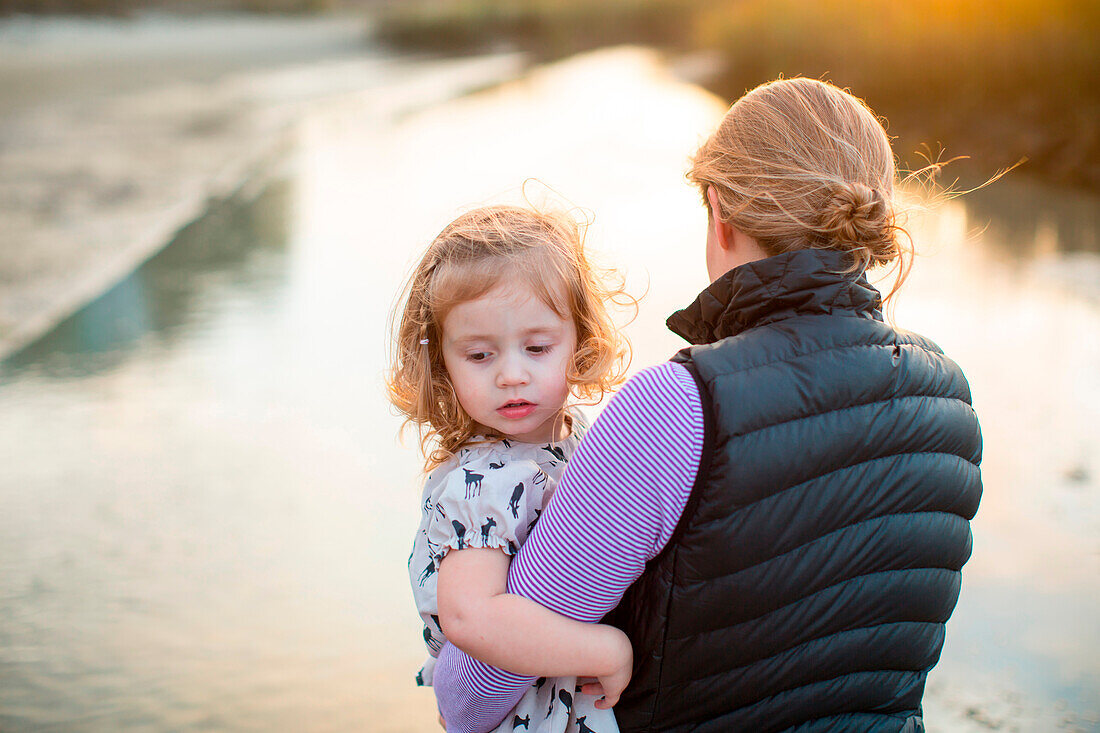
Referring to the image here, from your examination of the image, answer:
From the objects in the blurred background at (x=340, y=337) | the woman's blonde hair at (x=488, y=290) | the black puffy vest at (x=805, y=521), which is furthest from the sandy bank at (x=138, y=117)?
the black puffy vest at (x=805, y=521)

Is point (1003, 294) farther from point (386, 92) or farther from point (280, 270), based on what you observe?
point (386, 92)

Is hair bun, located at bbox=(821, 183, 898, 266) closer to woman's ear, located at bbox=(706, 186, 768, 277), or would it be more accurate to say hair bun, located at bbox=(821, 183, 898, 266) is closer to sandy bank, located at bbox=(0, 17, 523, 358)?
woman's ear, located at bbox=(706, 186, 768, 277)

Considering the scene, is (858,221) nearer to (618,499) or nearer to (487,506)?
(618,499)

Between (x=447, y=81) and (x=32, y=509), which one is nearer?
(x=32, y=509)

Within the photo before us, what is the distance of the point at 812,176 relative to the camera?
1.13 metres

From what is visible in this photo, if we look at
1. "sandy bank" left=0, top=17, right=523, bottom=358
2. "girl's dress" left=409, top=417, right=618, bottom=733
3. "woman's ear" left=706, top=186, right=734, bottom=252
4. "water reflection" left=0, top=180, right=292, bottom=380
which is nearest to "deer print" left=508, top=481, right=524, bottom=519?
"girl's dress" left=409, top=417, right=618, bottom=733

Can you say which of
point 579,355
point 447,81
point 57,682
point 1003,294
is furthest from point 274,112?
point 579,355

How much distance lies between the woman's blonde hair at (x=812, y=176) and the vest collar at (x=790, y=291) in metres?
0.04

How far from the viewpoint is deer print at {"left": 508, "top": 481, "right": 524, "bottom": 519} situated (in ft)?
3.67

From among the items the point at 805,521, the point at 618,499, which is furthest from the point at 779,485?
the point at 618,499

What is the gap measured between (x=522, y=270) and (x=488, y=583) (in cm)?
41

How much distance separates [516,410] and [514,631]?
302 mm

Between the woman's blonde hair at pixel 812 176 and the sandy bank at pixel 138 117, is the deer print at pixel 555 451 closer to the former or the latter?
the woman's blonde hair at pixel 812 176

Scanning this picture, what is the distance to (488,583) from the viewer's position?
1.08m
